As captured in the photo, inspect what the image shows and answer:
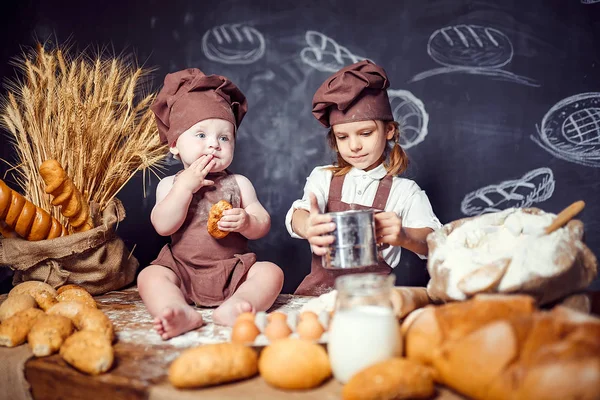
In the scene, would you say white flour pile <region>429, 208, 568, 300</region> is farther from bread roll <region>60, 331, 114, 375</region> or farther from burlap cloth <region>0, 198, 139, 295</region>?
burlap cloth <region>0, 198, 139, 295</region>

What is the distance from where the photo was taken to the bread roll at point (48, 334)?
1.24 metres

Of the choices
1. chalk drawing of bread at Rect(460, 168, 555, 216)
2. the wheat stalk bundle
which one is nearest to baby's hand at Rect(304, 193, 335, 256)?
the wheat stalk bundle

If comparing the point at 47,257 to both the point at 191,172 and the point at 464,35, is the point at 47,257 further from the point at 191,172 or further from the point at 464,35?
the point at 464,35

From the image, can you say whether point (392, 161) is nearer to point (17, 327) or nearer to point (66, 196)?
point (66, 196)

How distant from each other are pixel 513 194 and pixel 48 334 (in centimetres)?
182

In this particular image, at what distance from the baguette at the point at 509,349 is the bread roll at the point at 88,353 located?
2.08 ft

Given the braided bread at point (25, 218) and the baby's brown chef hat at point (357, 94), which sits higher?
the baby's brown chef hat at point (357, 94)

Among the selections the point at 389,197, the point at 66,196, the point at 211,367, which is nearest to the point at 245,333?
the point at 211,367

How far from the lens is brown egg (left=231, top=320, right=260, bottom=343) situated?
122 centimetres

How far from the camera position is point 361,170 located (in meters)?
1.96

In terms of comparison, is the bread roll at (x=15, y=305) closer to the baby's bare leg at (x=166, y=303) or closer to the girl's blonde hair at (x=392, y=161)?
the baby's bare leg at (x=166, y=303)

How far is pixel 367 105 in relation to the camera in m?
1.80

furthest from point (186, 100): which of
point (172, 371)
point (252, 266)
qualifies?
point (172, 371)

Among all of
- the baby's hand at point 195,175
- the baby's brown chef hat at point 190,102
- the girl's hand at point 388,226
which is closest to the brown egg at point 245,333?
the girl's hand at point 388,226
